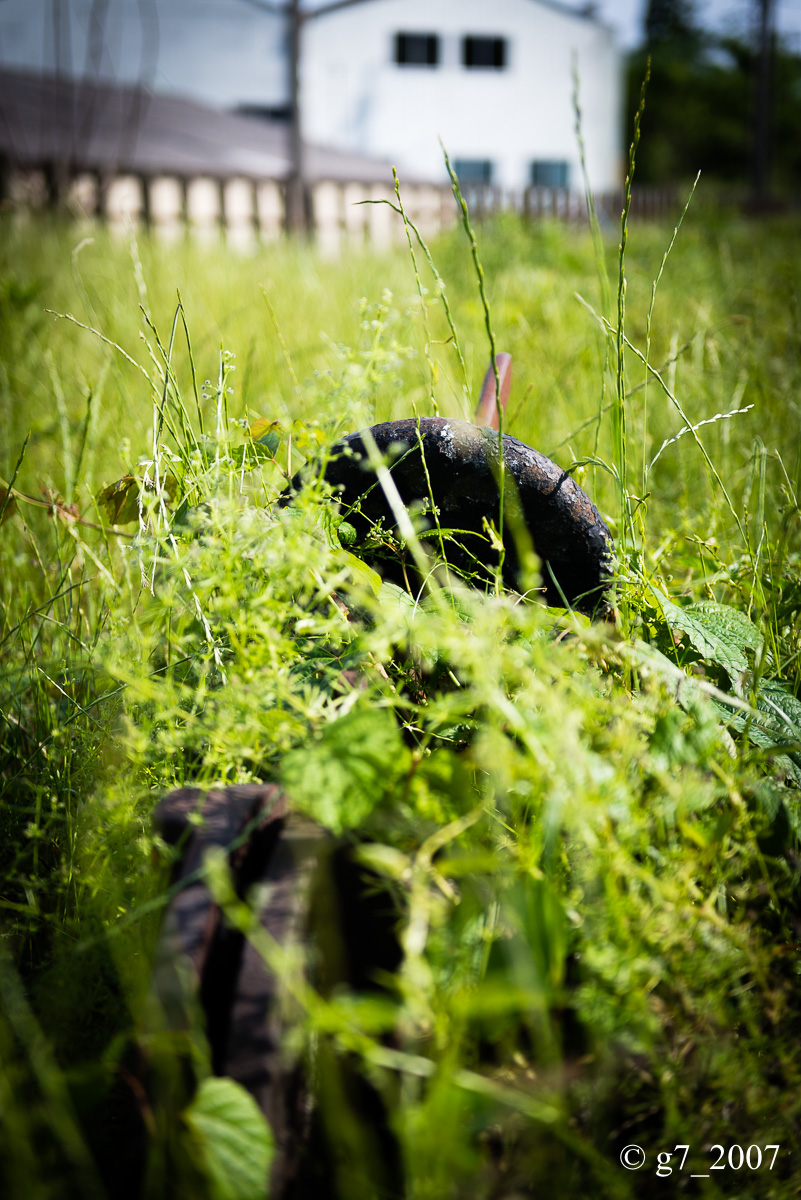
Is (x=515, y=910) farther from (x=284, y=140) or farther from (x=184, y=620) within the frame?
(x=284, y=140)

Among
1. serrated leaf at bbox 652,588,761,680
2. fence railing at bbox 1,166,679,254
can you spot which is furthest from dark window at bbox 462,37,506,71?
serrated leaf at bbox 652,588,761,680

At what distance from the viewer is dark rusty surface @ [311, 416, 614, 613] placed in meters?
1.16

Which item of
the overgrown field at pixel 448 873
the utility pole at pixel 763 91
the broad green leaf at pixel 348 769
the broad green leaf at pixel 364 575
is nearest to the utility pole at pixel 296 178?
the overgrown field at pixel 448 873

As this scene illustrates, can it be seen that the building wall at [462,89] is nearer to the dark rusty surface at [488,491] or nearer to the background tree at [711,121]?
the background tree at [711,121]

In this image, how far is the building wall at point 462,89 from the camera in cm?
2053

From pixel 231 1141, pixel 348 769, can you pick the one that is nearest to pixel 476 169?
pixel 348 769

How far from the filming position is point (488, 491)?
1.20m

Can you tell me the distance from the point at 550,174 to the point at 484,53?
147 inches

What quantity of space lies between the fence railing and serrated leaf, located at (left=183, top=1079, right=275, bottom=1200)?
695 centimetres

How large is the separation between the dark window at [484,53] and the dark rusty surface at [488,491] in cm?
2511

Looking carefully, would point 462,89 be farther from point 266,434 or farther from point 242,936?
point 242,936

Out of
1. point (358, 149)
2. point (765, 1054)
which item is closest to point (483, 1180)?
point (765, 1054)

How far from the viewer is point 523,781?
29.9 inches

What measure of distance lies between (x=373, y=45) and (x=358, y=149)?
273cm
